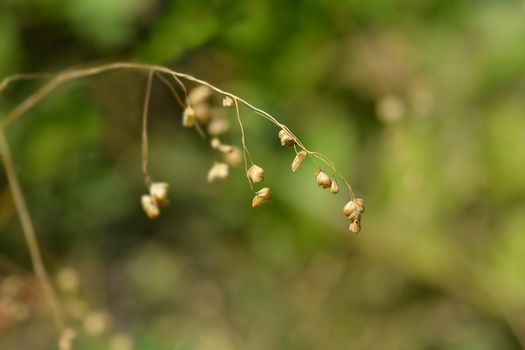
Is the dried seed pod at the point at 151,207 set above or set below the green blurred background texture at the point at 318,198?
below

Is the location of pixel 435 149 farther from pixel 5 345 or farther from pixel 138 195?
pixel 5 345

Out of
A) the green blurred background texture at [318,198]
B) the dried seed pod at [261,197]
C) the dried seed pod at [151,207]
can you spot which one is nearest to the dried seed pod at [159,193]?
the dried seed pod at [151,207]

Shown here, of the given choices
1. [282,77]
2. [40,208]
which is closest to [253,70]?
[282,77]

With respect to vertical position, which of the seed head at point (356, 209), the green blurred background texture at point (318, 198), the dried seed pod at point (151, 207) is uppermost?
the green blurred background texture at point (318, 198)

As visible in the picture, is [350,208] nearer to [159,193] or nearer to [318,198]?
[159,193]

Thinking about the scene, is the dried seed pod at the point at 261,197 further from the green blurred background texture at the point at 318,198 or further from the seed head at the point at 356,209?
the green blurred background texture at the point at 318,198

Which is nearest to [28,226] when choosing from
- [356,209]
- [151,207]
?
[151,207]

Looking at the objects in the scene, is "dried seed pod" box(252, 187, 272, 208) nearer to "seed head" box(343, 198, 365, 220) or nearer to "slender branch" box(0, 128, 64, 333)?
"seed head" box(343, 198, 365, 220)

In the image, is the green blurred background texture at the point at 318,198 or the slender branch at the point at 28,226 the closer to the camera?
the slender branch at the point at 28,226
